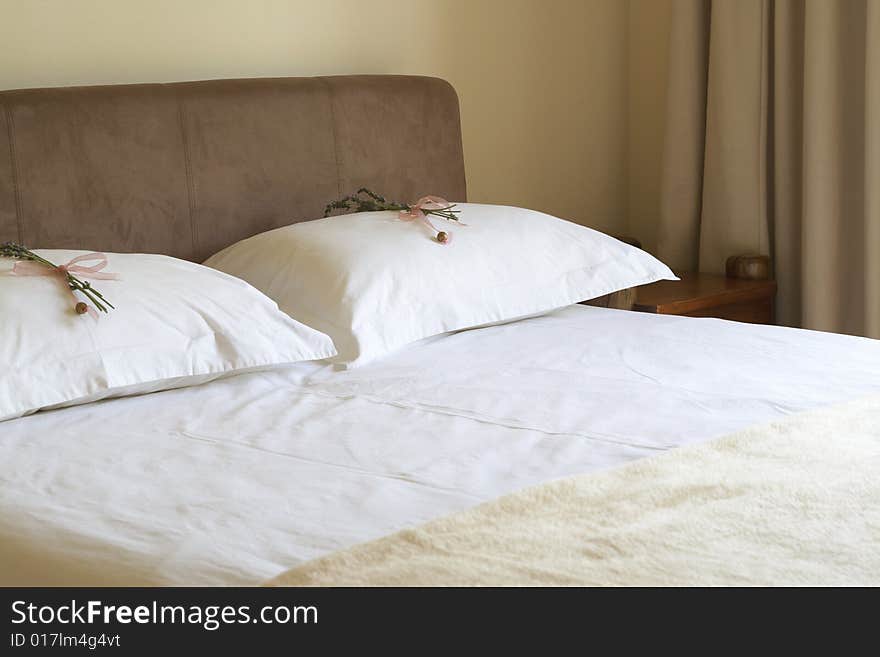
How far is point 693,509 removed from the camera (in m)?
1.22

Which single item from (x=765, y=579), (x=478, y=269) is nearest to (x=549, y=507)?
(x=765, y=579)

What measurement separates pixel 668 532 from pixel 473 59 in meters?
2.23

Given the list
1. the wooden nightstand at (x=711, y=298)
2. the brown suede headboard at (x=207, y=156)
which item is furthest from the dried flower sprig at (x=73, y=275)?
the wooden nightstand at (x=711, y=298)

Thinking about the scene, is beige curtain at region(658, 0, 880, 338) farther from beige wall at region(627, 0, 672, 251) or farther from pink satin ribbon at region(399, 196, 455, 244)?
pink satin ribbon at region(399, 196, 455, 244)

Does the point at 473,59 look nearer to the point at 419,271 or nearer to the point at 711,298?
the point at 711,298

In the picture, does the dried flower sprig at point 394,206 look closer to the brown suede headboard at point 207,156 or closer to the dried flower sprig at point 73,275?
the brown suede headboard at point 207,156

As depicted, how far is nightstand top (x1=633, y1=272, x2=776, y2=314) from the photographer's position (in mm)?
2795

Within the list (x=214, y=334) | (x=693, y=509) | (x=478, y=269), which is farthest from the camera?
(x=478, y=269)

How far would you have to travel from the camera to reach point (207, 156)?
7.80 feet

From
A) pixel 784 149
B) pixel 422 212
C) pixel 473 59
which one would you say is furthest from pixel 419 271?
pixel 784 149

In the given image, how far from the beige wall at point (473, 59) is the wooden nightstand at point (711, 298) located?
21.2 inches

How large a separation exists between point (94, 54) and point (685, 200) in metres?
1.75

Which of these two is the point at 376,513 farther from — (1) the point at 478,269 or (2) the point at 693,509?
(1) the point at 478,269

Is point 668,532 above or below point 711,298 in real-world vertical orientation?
above
